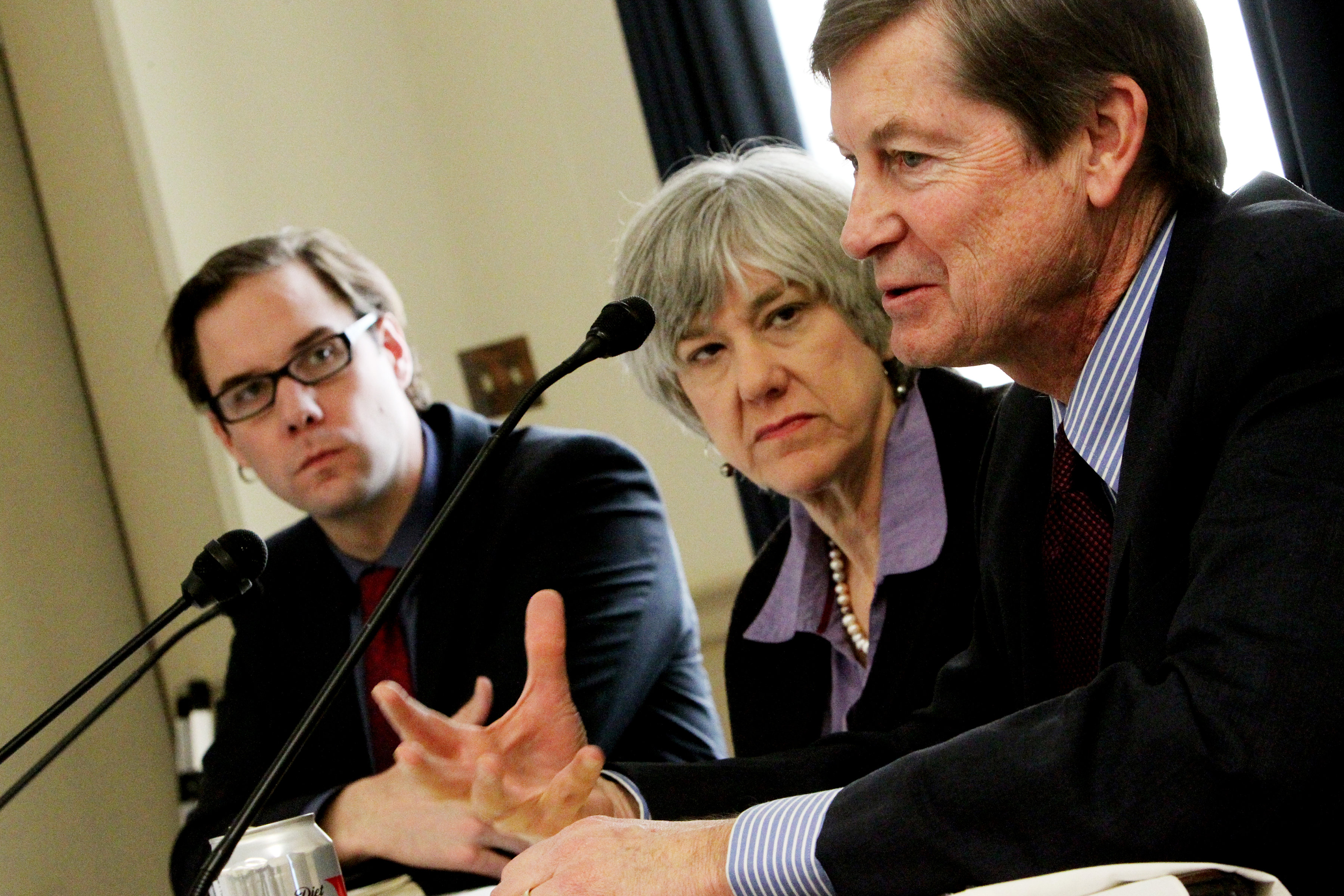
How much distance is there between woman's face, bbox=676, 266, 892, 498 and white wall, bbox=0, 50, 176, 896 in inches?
81.0

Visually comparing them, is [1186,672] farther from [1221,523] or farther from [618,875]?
[618,875]

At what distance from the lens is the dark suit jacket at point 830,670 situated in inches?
63.4

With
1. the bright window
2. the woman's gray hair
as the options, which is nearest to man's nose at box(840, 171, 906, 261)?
the woman's gray hair

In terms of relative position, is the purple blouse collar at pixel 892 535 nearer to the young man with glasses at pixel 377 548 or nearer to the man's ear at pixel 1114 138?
the young man with glasses at pixel 377 548

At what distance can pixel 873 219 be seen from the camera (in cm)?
139

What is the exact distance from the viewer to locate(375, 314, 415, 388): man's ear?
8.96ft

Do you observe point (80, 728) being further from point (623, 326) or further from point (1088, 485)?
point (1088, 485)

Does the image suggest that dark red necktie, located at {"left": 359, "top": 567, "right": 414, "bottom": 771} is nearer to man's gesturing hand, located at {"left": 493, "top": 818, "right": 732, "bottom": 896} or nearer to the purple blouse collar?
the purple blouse collar

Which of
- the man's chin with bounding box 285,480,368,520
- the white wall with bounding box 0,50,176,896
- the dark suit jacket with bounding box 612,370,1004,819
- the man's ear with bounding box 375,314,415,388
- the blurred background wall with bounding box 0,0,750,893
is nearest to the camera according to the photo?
the dark suit jacket with bounding box 612,370,1004,819

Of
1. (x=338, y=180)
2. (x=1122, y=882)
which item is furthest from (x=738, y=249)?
(x=338, y=180)

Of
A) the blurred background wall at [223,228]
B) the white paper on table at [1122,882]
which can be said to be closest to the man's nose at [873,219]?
the white paper on table at [1122,882]

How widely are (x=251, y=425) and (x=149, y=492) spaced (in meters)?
1.27

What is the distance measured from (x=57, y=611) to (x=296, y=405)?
130 centimetres

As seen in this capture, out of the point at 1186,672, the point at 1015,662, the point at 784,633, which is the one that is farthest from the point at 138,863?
the point at 1186,672
